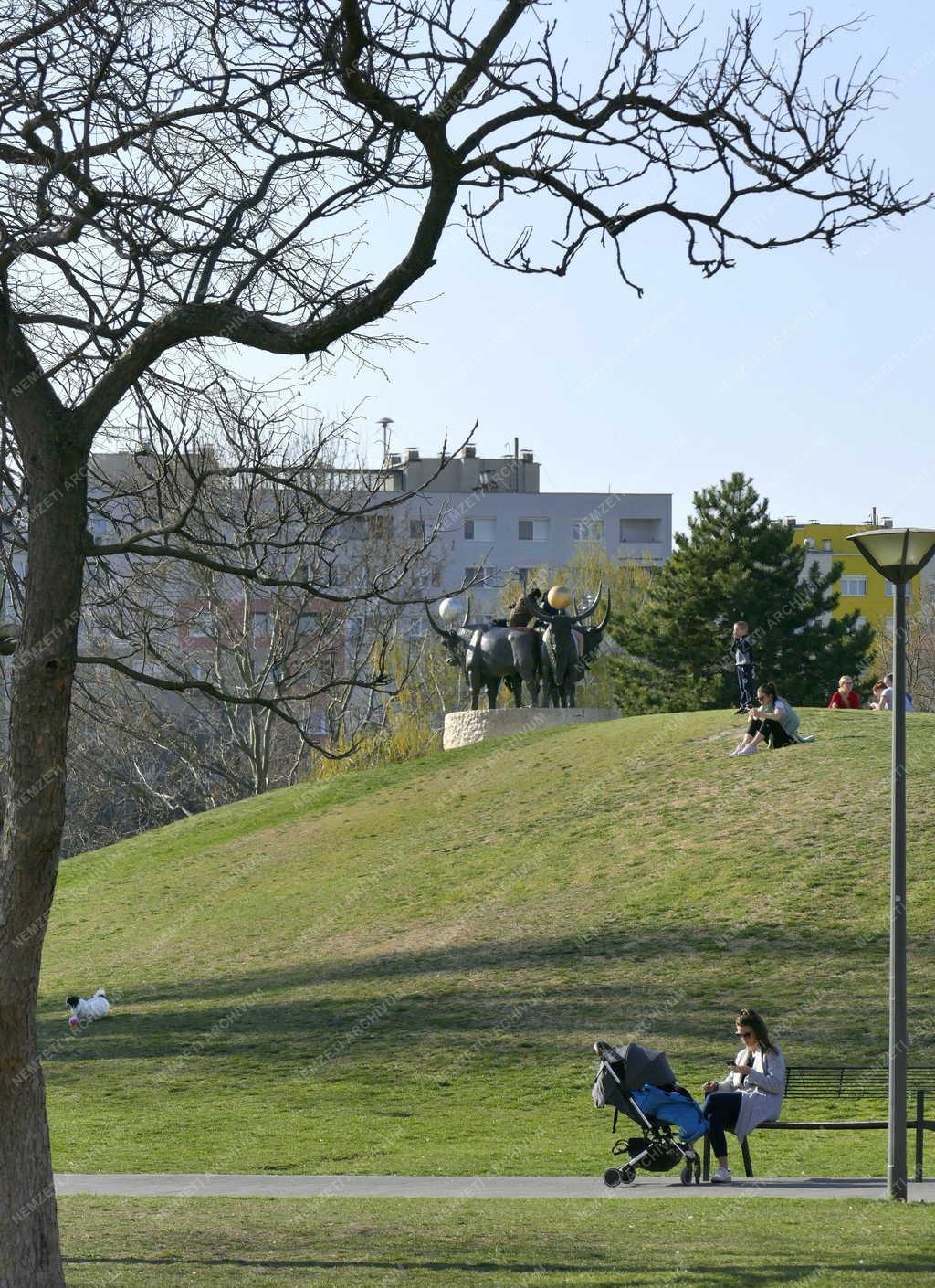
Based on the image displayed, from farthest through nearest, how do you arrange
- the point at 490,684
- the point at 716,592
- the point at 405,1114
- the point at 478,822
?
1. the point at 716,592
2. the point at 490,684
3. the point at 478,822
4. the point at 405,1114

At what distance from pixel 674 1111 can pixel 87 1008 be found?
1331cm

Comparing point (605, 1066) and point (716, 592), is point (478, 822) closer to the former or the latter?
point (605, 1066)

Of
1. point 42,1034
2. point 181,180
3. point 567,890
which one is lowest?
point 42,1034

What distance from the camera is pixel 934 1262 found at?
8.43 meters

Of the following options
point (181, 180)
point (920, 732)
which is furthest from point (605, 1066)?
point (920, 732)

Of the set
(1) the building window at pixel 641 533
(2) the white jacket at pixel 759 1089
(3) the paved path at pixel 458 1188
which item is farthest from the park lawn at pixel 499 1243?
(1) the building window at pixel 641 533

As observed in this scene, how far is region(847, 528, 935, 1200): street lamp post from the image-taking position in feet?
35.6

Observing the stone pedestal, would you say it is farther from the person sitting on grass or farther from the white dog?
the white dog

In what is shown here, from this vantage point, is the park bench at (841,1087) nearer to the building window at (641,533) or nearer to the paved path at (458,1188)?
the paved path at (458,1188)

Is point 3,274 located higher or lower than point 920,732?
higher

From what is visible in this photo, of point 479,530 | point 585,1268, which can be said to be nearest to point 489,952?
point 585,1268

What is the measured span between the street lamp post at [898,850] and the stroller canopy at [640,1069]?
2179mm

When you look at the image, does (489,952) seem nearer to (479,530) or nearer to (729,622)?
(729,622)

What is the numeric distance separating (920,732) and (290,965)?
13.5 m
